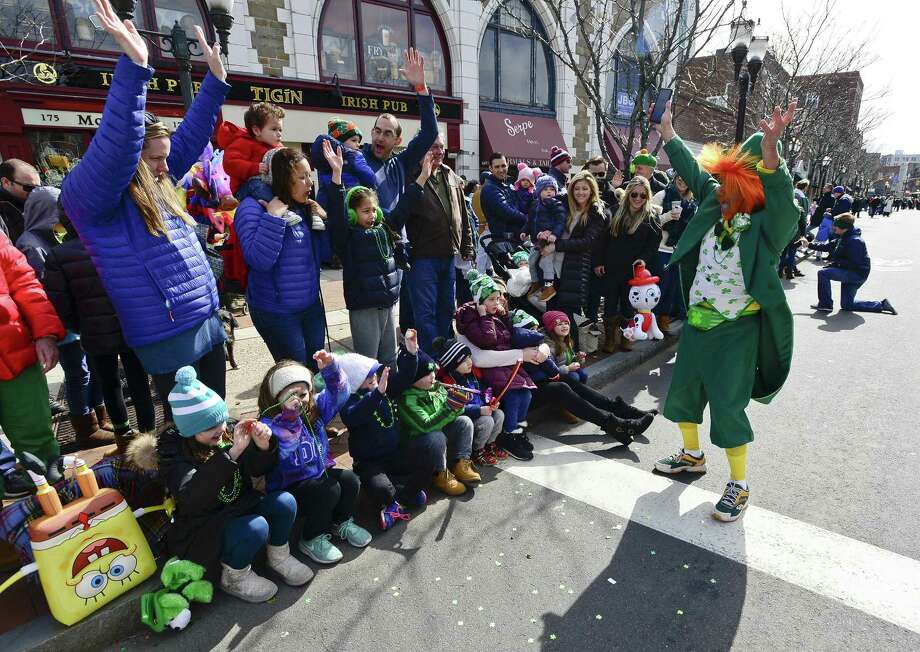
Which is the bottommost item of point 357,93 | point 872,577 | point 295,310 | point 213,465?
point 872,577

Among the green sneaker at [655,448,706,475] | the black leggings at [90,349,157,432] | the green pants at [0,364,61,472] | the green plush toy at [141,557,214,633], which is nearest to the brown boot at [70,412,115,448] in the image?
the black leggings at [90,349,157,432]

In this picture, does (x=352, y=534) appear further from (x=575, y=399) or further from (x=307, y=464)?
(x=575, y=399)

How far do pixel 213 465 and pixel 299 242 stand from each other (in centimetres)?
150

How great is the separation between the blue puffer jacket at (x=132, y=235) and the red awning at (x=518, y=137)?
1218 cm

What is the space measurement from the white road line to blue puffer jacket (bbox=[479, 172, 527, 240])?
10.1ft

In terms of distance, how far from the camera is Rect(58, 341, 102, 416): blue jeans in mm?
3791

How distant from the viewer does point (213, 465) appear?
2.31m

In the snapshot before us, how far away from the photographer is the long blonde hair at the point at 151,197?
2.47 metres

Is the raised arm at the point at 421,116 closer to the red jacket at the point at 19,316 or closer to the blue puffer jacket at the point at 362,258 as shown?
the blue puffer jacket at the point at 362,258

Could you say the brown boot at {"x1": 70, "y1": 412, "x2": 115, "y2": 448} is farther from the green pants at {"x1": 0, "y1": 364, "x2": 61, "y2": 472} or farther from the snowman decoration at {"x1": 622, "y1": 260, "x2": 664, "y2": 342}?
the snowman decoration at {"x1": 622, "y1": 260, "x2": 664, "y2": 342}

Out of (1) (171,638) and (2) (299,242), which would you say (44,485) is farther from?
(2) (299,242)

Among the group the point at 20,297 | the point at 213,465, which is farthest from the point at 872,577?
the point at 20,297

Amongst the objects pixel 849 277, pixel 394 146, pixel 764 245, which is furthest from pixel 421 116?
pixel 849 277

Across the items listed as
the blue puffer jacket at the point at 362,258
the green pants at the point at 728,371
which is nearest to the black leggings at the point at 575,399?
the green pants at the point at 728,371
